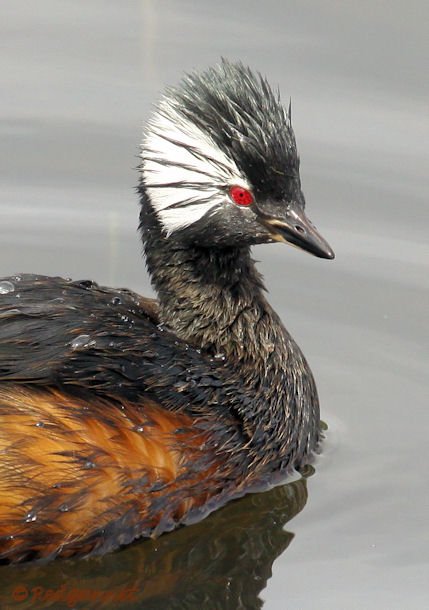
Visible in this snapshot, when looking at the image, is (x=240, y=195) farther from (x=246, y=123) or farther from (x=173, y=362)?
(x=173, y=362)

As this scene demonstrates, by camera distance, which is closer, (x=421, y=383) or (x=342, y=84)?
(x=421, y=383)

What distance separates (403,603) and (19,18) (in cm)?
563

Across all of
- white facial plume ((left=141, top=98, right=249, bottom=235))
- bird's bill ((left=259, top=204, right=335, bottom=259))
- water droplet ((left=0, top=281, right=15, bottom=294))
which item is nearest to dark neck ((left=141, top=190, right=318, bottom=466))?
white facial plume ((left=141, top=98, right=249, bottom=235))

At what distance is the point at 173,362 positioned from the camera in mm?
7504

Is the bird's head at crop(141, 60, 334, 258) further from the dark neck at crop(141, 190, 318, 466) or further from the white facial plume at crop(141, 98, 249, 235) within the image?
the dark neck at crop(141, 190, 318, 466)

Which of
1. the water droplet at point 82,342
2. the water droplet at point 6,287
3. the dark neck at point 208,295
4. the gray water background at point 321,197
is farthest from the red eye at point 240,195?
the gray water background at point 321,197

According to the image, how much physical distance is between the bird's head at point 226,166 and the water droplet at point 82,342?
782 millimetres

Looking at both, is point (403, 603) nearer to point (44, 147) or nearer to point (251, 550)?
point (251, 550)

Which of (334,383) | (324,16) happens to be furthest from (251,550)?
(324,16)

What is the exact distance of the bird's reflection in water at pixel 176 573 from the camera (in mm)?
7152

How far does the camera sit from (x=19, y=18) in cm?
1103

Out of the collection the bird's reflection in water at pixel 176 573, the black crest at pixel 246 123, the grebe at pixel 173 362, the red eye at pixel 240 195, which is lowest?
the bird's reflection in water at pixel 176 573

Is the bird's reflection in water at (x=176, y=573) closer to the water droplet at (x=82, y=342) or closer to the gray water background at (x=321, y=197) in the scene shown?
the gray water background at (x=321, y=197)

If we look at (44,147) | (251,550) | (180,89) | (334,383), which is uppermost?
(180,89)
